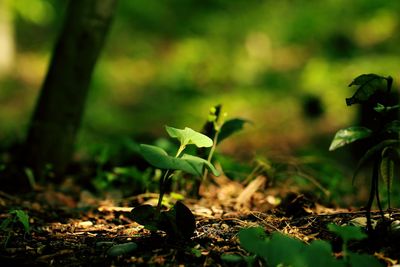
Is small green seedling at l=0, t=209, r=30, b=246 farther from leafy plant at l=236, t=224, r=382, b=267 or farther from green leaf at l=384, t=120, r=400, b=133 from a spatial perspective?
green leaf at l=384, t=120, r=400, b=133

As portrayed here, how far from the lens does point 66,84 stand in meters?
2.49

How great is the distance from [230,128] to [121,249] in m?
0.87

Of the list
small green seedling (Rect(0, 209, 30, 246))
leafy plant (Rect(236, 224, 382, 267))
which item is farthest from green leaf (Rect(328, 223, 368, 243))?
small green seedling (Rect(0, 209, 30, 246))

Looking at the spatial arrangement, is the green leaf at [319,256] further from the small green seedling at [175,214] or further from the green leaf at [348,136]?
the small green seedling at [175,214]

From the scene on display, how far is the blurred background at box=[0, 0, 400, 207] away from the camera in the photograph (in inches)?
275

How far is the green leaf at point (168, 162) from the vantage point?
4.18 feet

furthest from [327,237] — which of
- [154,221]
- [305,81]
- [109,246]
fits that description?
[305,81]

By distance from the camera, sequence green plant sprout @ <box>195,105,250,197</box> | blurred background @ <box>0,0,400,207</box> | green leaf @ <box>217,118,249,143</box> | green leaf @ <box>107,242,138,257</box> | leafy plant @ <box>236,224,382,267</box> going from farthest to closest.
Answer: blurred background @ <box>0,0,400,207</box> → green leaf @ <box>217,118,249,143</box> → green plant sprout @ <box>195,105,250,197</box> → green leaf @ <box>107,242,138,257</box> → leafy plant @ <box>236,224,382,267</box>

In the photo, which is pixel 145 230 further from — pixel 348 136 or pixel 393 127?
pixel 393 127

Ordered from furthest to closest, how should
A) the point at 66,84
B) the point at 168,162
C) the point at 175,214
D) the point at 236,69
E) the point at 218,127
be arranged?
the point at 236,69 < the point at 66,84 < the point at 218,127 < the point at 175,214 < the point at 168,162

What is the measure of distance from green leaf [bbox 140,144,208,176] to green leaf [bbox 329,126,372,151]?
1.34 ft

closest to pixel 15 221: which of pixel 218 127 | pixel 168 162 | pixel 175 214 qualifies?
pixel 175 214

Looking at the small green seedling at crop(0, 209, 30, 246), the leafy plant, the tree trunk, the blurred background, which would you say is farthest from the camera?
the blurred background

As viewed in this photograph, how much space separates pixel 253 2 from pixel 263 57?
51.0 inches
